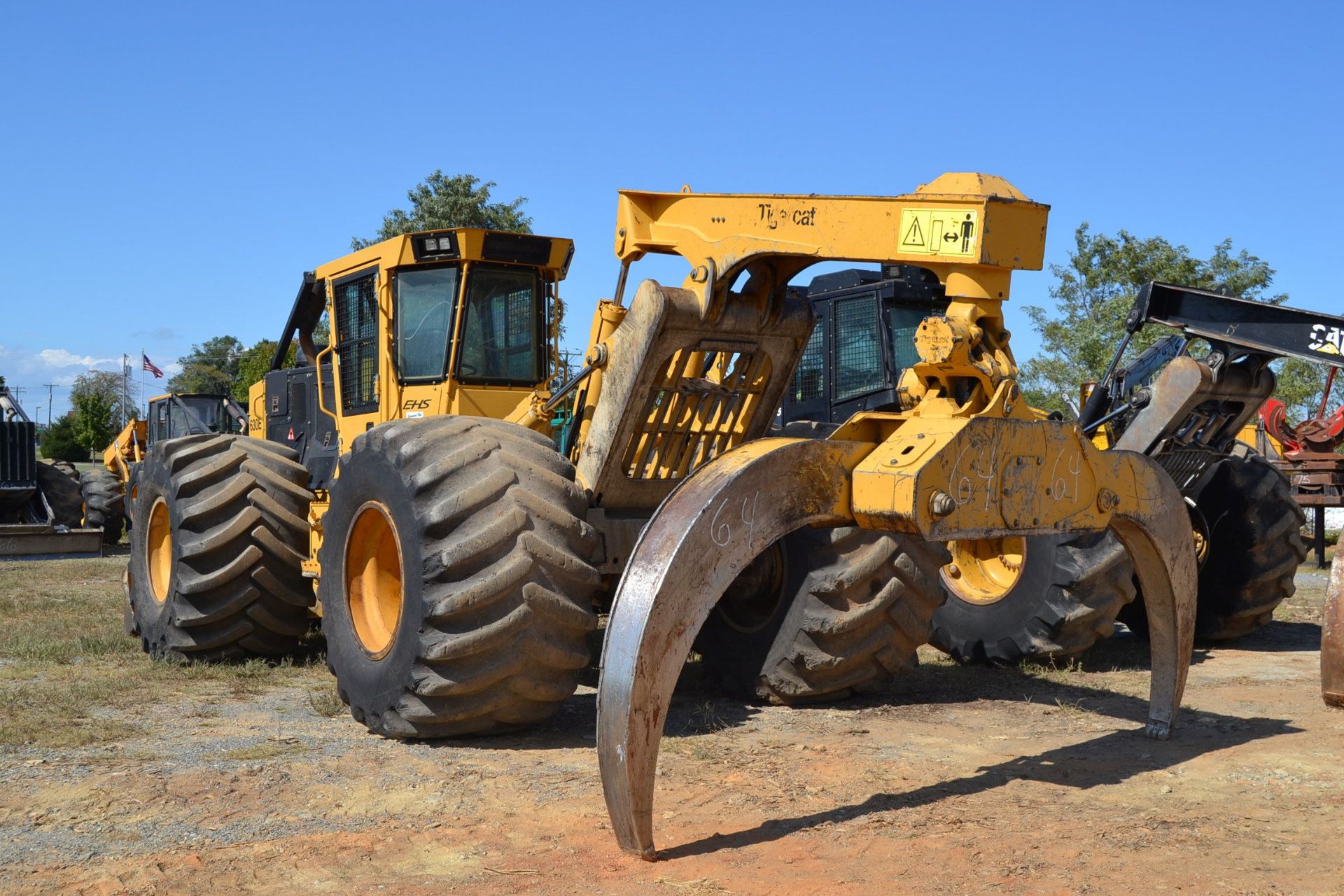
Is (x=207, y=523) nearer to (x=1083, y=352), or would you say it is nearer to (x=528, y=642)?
(x=528, y=642)

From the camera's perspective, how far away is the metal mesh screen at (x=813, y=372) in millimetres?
10070

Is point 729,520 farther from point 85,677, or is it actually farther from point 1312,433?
point 1312,433

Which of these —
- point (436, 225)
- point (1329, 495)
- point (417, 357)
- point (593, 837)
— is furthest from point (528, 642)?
point (436, 225)

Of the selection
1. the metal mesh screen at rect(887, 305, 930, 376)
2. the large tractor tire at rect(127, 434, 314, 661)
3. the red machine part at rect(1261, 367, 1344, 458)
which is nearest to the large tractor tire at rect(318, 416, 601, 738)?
the large tractor tire at rect(127, 434, 314, 661)

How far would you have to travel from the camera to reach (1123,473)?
533 cm

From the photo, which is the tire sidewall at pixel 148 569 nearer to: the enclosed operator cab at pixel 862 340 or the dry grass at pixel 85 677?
the dry grass at pixel 85 677

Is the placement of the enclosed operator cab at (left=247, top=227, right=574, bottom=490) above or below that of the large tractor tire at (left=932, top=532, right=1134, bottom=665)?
above

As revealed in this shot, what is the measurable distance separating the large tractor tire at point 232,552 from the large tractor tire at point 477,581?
5.88ft

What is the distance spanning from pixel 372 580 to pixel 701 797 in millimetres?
2384

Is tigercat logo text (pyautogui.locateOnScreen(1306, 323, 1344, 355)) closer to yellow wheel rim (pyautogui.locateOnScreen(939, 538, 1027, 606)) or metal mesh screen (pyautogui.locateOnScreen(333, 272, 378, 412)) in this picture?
yellow wheel rim (pyautogui.locateOnScreen(939, 538, 1027, 606))

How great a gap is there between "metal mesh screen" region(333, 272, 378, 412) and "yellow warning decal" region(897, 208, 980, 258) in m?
4.49

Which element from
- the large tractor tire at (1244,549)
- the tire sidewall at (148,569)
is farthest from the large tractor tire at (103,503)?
the large tractor tire at (1244,549)

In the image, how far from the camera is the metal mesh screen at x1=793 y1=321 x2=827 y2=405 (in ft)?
33.0

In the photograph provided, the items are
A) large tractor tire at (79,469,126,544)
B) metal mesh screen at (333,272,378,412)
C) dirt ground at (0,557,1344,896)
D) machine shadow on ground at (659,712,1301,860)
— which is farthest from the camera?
large tractor tire at (79,469,126,544)
